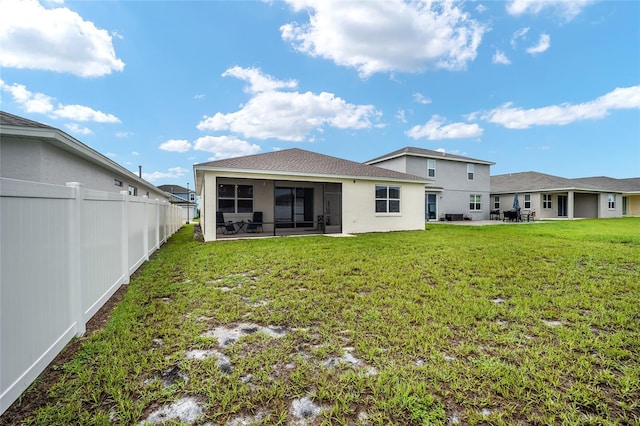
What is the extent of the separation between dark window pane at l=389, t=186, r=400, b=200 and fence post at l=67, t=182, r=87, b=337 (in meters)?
13.6

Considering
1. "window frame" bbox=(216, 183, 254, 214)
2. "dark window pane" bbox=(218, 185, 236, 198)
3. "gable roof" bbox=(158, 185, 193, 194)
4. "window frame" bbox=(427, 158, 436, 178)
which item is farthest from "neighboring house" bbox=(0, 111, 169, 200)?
"gable roof" bbox=(158, 185, 193, 194)

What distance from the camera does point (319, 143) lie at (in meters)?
28.9

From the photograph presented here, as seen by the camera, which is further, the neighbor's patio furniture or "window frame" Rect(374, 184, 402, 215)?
the neighbor's patio furniture

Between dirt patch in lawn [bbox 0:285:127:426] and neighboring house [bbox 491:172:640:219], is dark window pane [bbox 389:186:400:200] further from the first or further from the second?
neighboring house [bbox 491:172:640:219]

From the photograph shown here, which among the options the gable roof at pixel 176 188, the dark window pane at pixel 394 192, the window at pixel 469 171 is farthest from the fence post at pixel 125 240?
the gable roof at pixel 176 188

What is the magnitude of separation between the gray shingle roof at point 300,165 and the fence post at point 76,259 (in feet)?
26.5

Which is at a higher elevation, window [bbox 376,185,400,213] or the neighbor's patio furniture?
window [bbox 376,185,400,213]

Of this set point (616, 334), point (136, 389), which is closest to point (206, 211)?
point (136, 389)

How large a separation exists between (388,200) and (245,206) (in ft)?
25.1

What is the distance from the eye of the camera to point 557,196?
29.3 meters

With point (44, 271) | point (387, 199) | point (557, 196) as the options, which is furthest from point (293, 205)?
point (557, 196)

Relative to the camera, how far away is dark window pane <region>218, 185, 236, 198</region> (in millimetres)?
14938

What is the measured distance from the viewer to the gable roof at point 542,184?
89.0ft

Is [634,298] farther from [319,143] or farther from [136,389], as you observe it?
[319,143]
